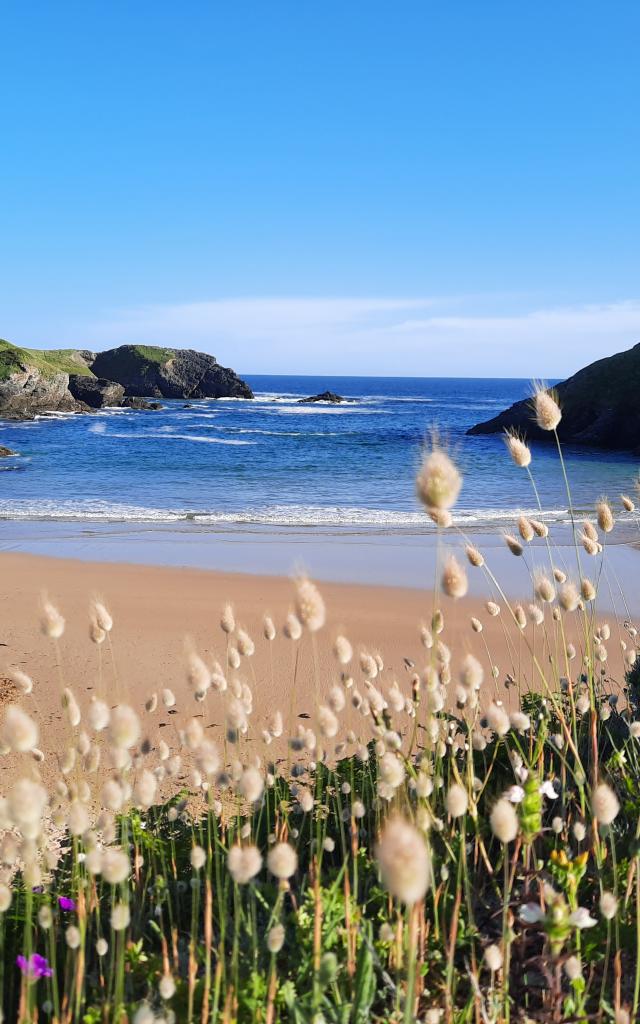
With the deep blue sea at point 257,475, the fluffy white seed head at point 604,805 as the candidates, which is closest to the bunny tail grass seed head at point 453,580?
the fluffy white seed head at point 604,805

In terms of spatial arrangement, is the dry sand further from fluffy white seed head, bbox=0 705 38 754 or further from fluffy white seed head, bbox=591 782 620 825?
fluffy white seed head, bbox=0 705 38 754

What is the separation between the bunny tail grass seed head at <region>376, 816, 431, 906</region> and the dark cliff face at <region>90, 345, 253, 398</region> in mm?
92477

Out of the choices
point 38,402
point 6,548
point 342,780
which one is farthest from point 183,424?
point 342,780

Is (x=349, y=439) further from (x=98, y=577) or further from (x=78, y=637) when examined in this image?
(x=78, y=637)

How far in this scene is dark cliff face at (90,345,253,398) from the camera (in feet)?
300

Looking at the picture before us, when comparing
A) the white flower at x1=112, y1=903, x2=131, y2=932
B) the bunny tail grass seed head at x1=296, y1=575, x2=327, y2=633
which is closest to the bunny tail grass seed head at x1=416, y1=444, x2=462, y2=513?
the bunny tail grass seed head at x1=296, y1=575, x2=327, y2=633

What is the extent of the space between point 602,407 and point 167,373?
59564 millimetres

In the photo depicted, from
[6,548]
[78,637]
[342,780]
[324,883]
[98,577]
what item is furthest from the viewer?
[6,548]

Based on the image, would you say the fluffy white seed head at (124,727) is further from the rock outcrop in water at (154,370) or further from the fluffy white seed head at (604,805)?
the rock outcrop in water at (154,370)

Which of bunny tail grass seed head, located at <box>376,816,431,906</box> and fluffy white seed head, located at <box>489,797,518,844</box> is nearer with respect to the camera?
bunny tail grass seed head, located at <box>376,816,431,906</box>

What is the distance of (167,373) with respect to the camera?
9119 centimetres

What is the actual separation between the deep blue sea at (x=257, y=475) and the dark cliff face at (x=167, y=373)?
35.5m

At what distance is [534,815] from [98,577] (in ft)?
35.1

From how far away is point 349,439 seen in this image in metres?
48.1
